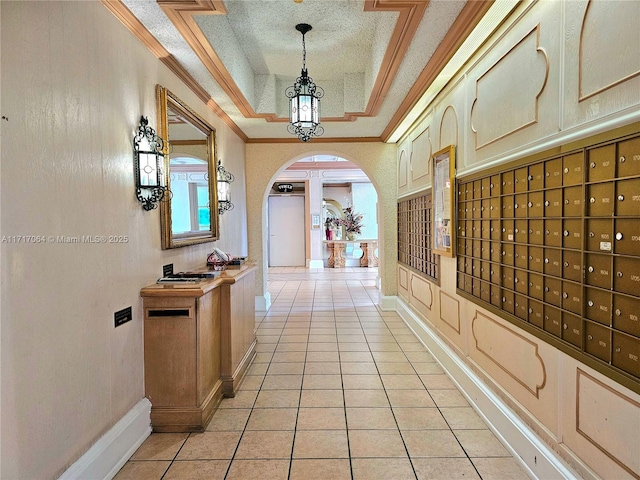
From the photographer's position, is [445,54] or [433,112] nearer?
[445,54]

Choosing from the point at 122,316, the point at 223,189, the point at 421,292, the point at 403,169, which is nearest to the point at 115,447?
the point at 122,316

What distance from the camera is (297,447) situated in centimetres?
228

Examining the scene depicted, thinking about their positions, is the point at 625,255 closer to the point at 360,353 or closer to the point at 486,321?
the point at 486,321

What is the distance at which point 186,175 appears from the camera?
3283 millimetres

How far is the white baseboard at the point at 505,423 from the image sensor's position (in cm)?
180

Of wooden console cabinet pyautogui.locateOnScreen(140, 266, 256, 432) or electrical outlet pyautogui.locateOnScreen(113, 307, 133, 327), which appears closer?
electrical outlet pyautogui.locateOnScreen(113, 307, 133, 327)

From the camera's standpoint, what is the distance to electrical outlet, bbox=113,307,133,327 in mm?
2129

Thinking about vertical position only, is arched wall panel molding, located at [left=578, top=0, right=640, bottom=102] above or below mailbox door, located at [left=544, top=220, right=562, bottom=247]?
above

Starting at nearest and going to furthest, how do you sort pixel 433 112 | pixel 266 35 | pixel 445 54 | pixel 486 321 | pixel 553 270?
pixel 553 270 → pixel 486 321 → pixel 445 54 → pixel 266 35 → pixel 433 112

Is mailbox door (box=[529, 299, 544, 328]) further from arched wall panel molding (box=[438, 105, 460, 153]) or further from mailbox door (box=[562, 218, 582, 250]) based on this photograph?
arched wall panel molding (box=[438, 105, 460, 153])

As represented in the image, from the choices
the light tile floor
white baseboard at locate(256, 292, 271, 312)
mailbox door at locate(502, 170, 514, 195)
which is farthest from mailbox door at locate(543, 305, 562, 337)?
white baseboard at locate(256, 292, 271, 312)

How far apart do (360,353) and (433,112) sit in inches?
105

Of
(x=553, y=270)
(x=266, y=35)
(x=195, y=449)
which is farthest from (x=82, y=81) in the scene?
(x=553, y=270)

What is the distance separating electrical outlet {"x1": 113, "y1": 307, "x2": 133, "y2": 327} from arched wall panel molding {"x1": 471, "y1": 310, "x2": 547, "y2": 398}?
237cm
